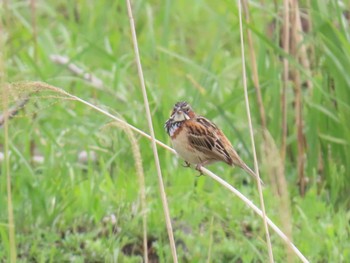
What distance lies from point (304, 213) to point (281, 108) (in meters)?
0.80

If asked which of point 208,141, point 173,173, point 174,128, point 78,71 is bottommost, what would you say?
point 208,141

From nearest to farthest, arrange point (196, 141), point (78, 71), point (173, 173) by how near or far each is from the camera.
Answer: point (196, 141)
point (173, 173)
point (78, 71)

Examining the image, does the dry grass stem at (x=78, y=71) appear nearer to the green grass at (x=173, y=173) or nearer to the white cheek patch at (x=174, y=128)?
the green grass at (x=173, y=173)

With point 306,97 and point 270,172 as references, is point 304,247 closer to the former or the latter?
point 306,97

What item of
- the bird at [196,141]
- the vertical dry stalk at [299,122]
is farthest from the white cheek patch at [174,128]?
the vertical dry stalk at [299,122]

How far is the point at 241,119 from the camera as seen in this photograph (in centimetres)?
647

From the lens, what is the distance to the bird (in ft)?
14.7

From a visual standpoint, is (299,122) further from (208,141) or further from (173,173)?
(208,141)

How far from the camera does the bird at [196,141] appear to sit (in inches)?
176

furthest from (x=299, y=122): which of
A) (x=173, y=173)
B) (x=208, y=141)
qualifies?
(x=208, y=141)

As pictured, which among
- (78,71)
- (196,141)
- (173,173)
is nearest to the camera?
(196,141)

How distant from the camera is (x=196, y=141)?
4.51m

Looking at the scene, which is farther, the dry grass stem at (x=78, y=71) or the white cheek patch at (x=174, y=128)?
the dry grass stem at (x=78, y=71)

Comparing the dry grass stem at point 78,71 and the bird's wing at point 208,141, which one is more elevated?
the dry grass stem at point 78,71
